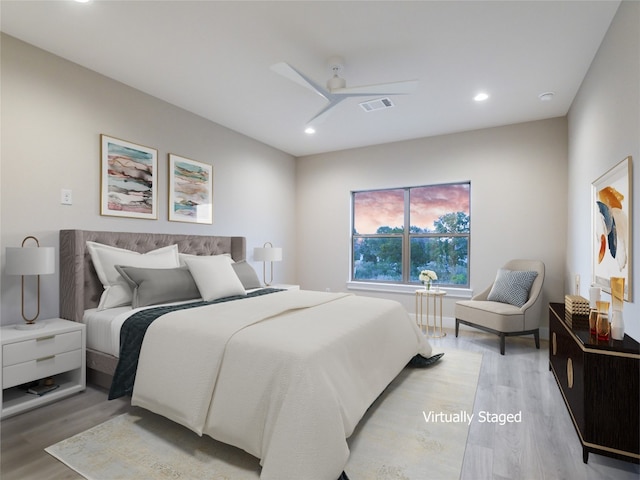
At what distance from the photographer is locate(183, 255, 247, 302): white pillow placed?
3.13 m

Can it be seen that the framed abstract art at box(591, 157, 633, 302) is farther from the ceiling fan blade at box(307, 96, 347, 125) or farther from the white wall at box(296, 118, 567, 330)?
the ceiling fan blade at box(307, 96, 347, 125)

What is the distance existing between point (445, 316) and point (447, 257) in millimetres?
838

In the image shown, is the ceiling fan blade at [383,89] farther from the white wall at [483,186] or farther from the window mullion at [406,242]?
the window mullion at [406,242]

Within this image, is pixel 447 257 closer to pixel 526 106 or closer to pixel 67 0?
pixel 526 106

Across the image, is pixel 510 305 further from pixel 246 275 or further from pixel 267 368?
pixel 267 368

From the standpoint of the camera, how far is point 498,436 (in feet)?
6.91

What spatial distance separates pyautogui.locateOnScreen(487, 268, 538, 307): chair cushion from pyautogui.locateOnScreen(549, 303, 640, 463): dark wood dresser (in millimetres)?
2081

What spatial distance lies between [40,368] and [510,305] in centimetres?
441

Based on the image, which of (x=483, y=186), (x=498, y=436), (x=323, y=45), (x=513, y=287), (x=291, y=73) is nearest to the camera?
(x=498, y=436)

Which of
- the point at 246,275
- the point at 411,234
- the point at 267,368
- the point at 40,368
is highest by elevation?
the point at 411,234

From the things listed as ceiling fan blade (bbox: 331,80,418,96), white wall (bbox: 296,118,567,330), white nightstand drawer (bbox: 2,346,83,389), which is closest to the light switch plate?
white nightstand drawer (bbox: 2,346,83,389)

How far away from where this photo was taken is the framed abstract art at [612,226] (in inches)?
82.6

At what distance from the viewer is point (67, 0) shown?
2252 mm

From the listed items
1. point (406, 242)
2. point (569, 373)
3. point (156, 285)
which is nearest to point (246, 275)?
point (156, 285)
